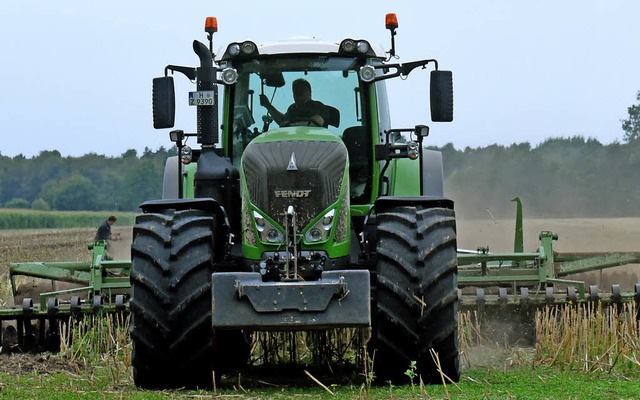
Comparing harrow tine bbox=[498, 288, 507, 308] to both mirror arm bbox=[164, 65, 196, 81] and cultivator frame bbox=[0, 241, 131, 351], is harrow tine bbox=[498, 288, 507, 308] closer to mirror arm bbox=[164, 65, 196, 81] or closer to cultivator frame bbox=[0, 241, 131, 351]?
cultivator frame bbox=[0, 241, 131, 351]

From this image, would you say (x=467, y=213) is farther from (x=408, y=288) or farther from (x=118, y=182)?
(x=408, y=288)

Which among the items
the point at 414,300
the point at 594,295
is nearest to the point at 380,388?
the point at 414,300

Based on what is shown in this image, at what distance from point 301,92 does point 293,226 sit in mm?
1684

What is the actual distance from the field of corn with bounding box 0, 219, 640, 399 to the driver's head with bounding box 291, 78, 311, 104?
201 centimetres

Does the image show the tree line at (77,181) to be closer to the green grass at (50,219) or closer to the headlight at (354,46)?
the green grass at (50,219)

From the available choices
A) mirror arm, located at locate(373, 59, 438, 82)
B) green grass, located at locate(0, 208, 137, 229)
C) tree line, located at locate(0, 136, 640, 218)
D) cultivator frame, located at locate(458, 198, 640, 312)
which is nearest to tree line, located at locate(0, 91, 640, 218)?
tree line, located at locate(0, 136, 640, 218)

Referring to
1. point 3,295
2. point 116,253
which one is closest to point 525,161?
point 116,253

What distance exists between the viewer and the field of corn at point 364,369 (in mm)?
8711

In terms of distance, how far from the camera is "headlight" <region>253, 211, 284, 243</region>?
9.42m

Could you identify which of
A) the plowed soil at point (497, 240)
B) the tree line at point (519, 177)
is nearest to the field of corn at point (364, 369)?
the plowed soil at point (497, 240)

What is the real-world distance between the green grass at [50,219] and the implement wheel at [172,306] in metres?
46.2

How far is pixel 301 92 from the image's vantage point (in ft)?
34.6

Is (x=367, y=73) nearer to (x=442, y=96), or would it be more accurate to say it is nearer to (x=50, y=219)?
(x=442, y=96)

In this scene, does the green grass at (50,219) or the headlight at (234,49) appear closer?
the headlight at (234,49)
